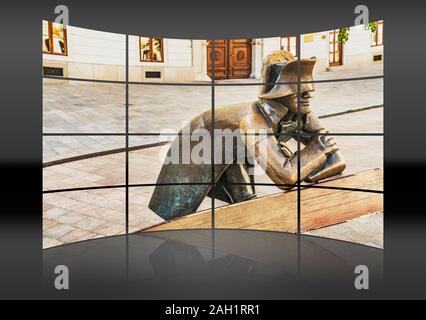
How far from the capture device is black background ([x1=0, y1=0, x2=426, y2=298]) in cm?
505

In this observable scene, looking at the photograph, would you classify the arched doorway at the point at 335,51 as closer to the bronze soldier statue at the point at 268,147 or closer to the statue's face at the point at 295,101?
the bronze soldier statue at the point at 268,147

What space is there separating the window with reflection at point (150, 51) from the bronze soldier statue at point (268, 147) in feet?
14.2

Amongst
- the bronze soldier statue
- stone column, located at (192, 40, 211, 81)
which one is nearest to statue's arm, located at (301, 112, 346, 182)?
the bronze soldier statue

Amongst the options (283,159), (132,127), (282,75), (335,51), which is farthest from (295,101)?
(132,127)

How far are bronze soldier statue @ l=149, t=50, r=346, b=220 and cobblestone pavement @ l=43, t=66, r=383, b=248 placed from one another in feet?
3.61

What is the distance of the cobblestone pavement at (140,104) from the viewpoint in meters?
12.1

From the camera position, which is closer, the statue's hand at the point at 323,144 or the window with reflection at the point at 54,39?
the statue's hand at the point at 323,144

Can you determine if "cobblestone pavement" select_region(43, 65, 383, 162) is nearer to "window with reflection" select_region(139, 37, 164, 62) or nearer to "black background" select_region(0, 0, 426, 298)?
"window with reflection" select_region(139, 37, 164, 62)

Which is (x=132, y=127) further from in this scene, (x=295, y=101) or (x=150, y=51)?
(x=295, y=101)

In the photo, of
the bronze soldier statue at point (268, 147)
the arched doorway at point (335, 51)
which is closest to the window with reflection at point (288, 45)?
the arched doorway at point (335, 51)
